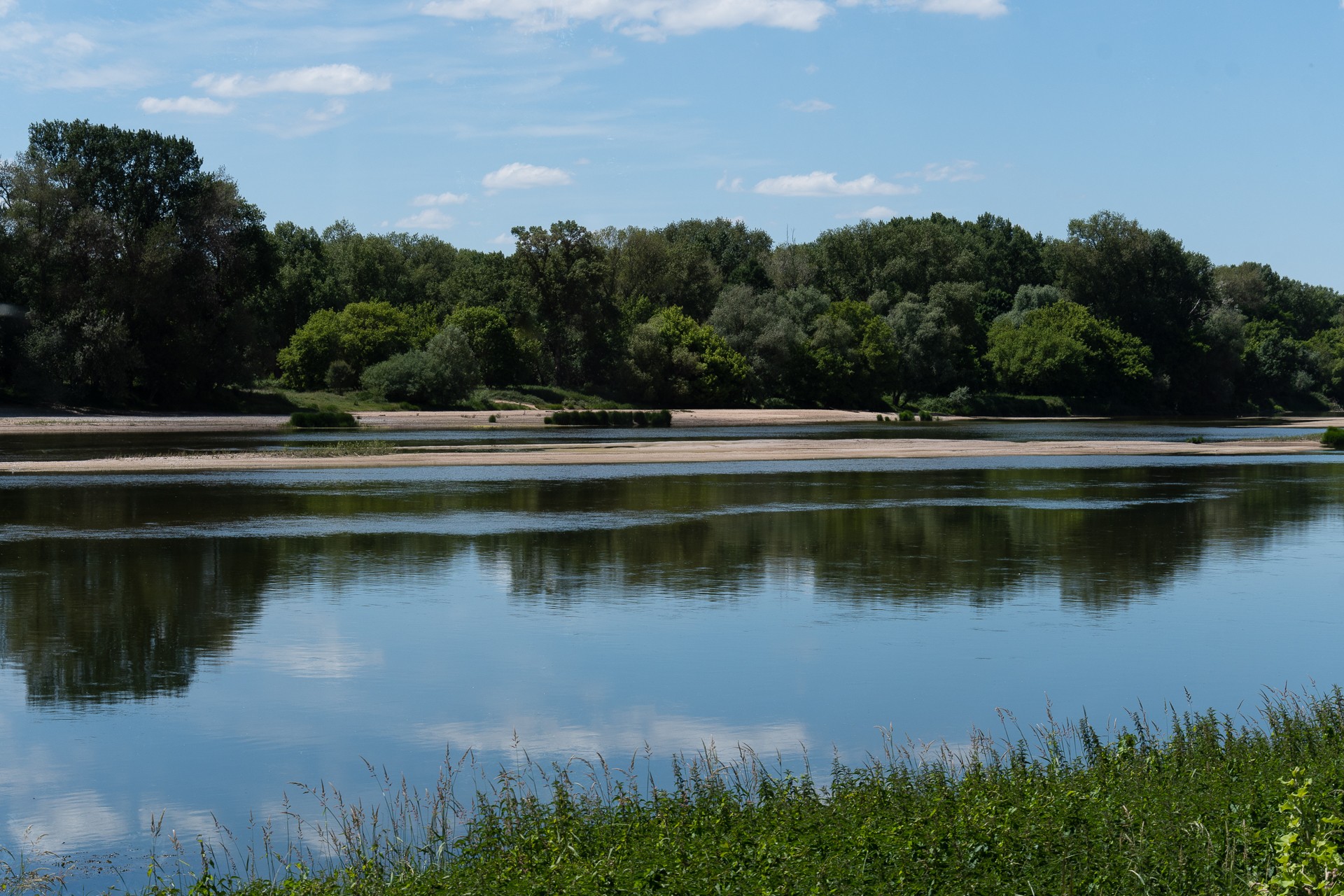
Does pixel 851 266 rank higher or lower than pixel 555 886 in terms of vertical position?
higher

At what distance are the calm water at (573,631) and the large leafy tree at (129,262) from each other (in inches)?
2145

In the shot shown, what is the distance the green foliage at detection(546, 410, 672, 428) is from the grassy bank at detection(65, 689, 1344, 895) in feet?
298

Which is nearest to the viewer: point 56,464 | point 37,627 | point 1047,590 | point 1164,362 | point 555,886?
point 555,886

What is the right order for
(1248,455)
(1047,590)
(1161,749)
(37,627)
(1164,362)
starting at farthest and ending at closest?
(1164,362)
(1248,455)
(1047,590)
(37,627)
(1161,749)

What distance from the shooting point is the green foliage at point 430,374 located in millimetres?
107500

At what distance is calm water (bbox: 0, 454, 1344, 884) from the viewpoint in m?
14.1

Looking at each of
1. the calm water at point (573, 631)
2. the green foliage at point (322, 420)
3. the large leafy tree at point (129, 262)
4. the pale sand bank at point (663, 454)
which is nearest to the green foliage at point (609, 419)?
the green foliage at point (322, 420)

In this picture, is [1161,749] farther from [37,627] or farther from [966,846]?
[37,627]

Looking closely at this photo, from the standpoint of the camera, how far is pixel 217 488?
45.0m

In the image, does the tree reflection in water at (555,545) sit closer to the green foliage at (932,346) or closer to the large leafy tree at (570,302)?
the large leafy tree at (570,302)

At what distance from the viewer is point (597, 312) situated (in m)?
128

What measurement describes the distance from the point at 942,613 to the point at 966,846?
481 inches

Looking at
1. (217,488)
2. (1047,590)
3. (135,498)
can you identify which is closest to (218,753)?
(1047,590)

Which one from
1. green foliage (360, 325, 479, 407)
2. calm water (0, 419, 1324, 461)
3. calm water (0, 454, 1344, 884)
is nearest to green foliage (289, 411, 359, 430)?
calm water (0, 419, 1324, 461)
